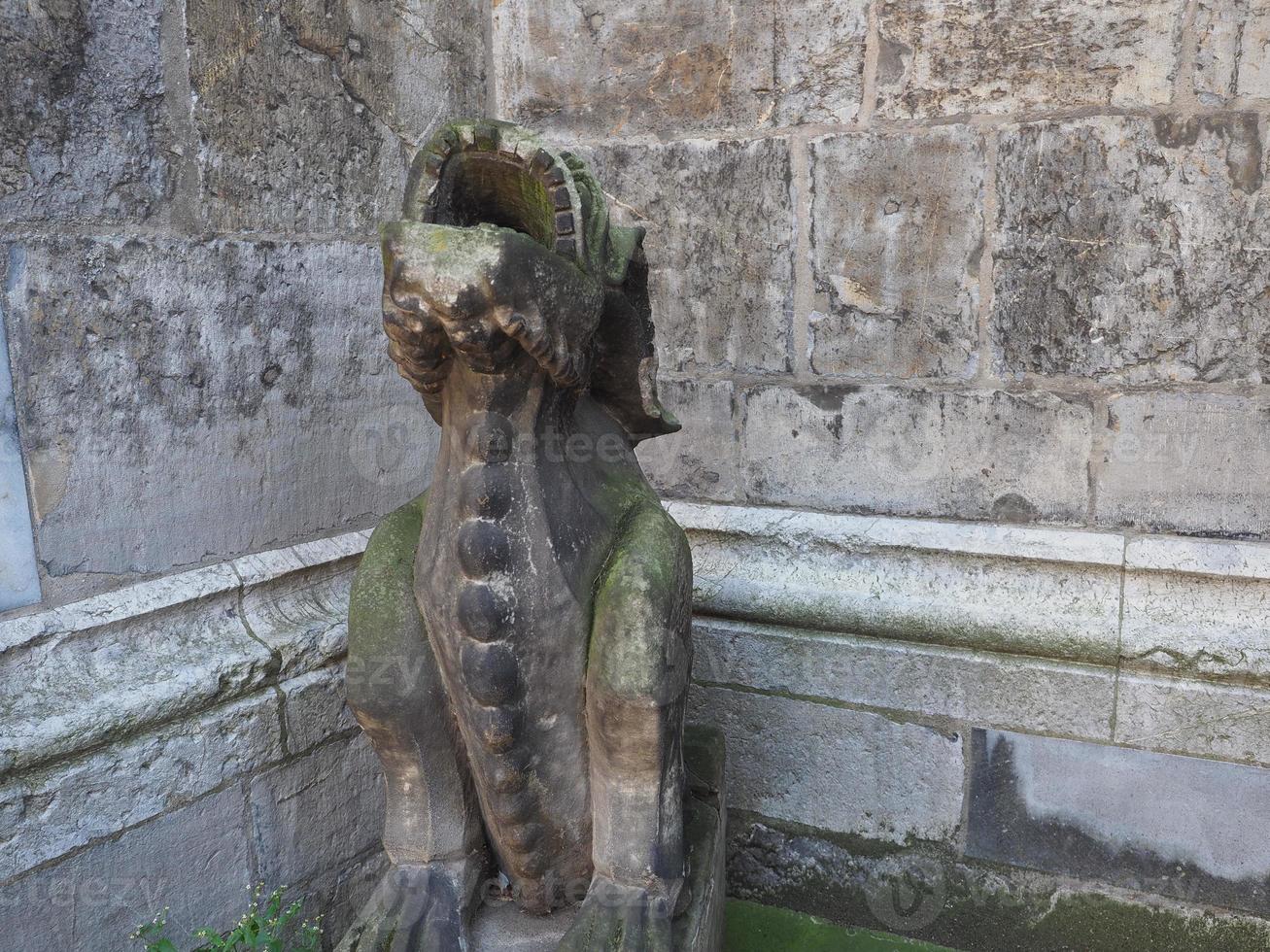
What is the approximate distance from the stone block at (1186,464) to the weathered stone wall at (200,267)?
1674mm

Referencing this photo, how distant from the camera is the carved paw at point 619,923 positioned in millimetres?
1348

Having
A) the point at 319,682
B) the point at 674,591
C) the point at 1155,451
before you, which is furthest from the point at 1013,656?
the point at 319,682

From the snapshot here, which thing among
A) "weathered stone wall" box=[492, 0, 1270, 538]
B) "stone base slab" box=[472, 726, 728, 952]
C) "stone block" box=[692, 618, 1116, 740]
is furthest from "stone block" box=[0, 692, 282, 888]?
"weathered stone wall" box=[492, 0, 1270, 538]

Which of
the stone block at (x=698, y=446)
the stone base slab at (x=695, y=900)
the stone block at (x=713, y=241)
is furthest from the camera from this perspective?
the stone block at (x=698, y=446)

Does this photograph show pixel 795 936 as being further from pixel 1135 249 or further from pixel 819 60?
pixel 819 60

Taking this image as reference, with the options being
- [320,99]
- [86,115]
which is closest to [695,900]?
[86,115]

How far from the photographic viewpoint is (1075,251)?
210 cm

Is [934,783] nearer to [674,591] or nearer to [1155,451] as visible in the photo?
[1155,451]

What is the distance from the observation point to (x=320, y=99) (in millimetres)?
2090

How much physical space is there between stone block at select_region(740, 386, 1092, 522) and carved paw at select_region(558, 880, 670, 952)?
1257mm

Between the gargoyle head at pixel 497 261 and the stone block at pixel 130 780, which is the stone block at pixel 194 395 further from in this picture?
the gargoyle head at pixel 497 261

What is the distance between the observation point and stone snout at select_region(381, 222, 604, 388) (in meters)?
1.19

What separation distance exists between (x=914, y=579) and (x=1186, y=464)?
0.63 m

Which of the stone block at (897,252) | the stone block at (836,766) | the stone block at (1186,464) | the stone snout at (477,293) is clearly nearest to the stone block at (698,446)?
the stone block at (897,252)
